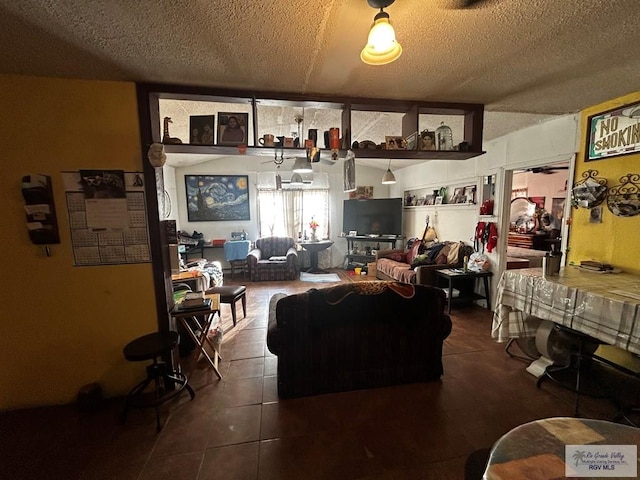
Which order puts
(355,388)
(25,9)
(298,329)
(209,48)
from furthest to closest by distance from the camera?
(355,388) < (298,329) < (209,48) < (25,9)

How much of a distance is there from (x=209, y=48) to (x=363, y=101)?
119cm

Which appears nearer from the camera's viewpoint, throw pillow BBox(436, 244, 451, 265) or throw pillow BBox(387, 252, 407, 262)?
throw pillow BBox(436, 244, 451, 265)

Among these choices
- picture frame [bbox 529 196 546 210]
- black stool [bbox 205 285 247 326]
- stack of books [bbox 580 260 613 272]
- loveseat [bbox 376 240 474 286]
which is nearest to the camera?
stack of books [bbox 580 260 613 272]

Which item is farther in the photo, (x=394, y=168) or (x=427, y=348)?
(x=394, y=168)

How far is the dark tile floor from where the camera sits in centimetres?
153

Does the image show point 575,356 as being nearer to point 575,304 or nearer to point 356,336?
point 575,304

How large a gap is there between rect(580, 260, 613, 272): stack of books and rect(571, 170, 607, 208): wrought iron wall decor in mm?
535

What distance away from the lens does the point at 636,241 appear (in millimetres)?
2230

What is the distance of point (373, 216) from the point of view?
6172mm

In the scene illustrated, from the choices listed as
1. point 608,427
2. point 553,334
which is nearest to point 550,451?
point 608,427

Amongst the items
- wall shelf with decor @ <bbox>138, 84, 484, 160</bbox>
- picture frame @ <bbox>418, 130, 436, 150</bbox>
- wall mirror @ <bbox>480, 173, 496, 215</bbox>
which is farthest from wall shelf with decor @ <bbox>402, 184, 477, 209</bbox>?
picture frame @ <bbox>418, 130, 436, 150</bbox>

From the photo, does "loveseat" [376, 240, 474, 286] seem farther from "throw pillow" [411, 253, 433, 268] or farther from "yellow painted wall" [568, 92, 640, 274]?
"yellow painted wall" [568, 92, 640, 274]

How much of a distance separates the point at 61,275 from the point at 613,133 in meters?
4.60

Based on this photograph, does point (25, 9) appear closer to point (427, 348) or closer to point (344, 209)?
point (427, 348)
